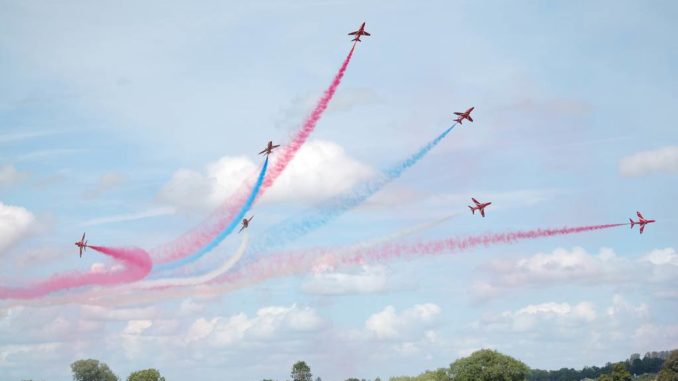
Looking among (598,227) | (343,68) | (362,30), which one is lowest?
(598,227)

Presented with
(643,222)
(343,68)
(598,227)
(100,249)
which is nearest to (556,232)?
(598,227)

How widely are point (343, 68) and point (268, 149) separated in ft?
64.2

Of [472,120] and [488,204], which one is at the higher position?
[472,120]

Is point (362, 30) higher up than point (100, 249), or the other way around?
point (362, 30)

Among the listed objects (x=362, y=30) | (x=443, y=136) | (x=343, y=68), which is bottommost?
(x=443, y=136)

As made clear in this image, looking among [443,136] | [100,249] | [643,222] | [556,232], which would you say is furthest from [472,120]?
[100,249]

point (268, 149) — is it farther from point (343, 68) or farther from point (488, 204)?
point (488, 204)

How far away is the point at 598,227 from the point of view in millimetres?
125562

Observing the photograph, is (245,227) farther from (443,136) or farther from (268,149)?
(443,136)

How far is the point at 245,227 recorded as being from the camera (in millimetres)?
132500

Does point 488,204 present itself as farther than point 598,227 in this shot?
Yes

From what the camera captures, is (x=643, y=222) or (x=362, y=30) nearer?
(x=362, y=30)

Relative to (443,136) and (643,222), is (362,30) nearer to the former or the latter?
(443,136)

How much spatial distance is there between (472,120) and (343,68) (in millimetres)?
27154
